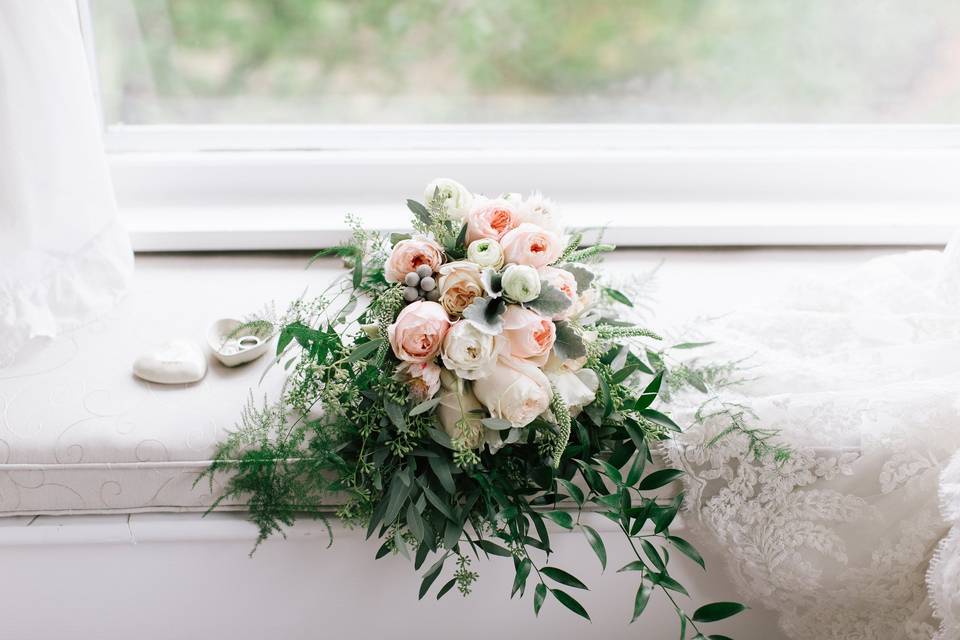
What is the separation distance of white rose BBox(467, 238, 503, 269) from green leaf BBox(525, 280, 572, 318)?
0.06m

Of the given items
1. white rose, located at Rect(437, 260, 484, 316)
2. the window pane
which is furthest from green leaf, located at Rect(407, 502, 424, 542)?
the window pane

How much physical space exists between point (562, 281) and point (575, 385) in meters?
0.11

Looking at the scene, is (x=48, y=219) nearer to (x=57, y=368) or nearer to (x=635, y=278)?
(x=57, y=368)

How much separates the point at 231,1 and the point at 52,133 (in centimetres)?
45

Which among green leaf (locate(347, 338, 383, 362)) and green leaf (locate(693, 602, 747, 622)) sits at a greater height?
green leaf (locate(347, 338, 383, 362))

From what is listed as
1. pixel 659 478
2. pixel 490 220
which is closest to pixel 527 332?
pixel 490 220

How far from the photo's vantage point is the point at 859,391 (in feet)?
2.81

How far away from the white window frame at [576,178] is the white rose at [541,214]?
1.32 ft

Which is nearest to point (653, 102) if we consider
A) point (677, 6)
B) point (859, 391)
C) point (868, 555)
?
point (677, 6)

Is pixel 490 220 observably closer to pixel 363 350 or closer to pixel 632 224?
pixel 363 350

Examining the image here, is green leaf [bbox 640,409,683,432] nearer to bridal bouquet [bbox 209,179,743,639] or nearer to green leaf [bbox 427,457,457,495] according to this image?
bridal bouquet [bbox 209,179,743,639]

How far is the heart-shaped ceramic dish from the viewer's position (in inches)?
36.9

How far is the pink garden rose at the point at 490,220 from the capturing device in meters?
0.79

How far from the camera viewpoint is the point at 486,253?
0.75 meters
